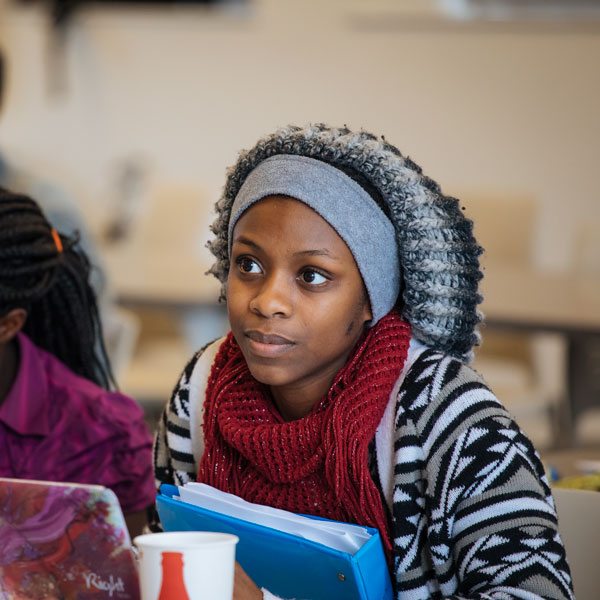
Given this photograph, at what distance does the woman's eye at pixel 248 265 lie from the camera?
1202mm

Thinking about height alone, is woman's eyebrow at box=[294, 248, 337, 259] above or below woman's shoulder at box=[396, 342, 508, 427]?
above

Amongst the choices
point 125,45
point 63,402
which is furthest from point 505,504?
point 125,45

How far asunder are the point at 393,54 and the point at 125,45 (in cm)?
156

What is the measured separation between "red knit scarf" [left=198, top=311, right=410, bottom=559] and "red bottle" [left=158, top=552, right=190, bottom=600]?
1.16 feet

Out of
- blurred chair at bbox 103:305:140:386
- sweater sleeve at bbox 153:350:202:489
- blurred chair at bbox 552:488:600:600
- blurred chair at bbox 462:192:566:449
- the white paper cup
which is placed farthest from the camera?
blurred chair at bbox 462:192:566:449

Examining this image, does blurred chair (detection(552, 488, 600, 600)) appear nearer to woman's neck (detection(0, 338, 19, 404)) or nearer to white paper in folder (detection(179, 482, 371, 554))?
white paper in folder (detection(179, 482, 371, 554))

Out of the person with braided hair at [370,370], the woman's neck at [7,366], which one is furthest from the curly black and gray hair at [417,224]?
the woman's neck at [7,366]

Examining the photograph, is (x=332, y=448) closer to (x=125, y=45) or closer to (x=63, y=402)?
(x=63, y=402)

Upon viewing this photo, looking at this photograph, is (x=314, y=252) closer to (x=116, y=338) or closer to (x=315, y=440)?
(x=315, y=440)

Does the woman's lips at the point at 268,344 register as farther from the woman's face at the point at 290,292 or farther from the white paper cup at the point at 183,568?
the white paper cup at the point at 183,568

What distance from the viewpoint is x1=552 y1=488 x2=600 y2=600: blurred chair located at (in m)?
1.30

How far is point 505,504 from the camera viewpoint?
108 centimetres

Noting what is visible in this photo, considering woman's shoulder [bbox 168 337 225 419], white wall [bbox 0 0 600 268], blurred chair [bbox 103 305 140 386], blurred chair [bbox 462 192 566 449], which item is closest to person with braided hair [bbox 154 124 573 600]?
woman's shoulder [bbox 168 337 225 419]

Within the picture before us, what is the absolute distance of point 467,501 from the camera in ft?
3.65
